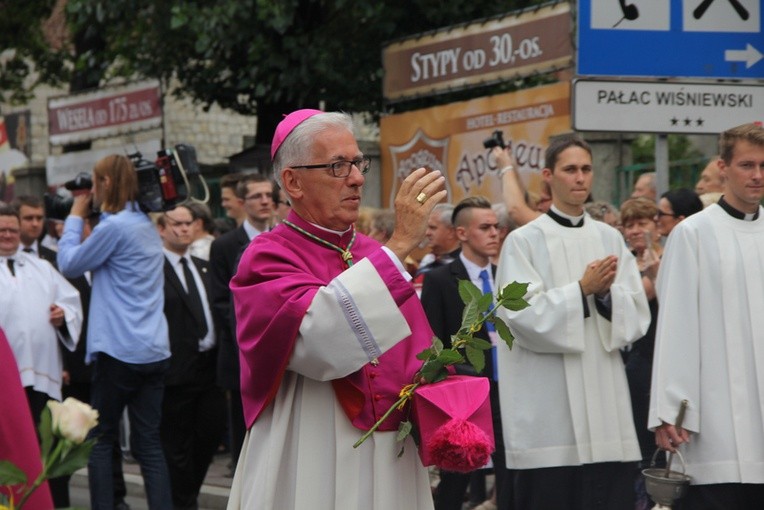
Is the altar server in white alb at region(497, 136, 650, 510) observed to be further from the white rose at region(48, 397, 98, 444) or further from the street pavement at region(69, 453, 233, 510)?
the white rose at region(48, 397, 98, 444)

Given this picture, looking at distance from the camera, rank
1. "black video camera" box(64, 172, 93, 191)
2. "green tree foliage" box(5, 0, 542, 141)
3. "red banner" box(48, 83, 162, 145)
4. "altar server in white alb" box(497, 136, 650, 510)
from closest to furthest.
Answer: "altar server in white alb" box(497, 136, 650, 510), "black video camera" box(64, 172, 93, 191), "green tree foliage" box(5, 0, 542, 141), "red banner" box(48, 83, 162, 145)

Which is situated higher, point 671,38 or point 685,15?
point 685,15

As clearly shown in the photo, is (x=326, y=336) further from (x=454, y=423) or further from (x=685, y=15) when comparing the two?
(x=685, y=15)

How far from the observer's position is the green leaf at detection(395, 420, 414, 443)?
13.4 feet

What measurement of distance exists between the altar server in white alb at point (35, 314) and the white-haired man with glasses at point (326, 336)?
14.2ft

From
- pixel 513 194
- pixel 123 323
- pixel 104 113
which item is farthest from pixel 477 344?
pixel 104 113

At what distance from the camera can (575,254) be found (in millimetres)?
6840

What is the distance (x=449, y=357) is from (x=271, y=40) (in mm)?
11952

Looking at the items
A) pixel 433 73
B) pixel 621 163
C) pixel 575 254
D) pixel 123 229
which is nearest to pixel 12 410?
pixel 575 254

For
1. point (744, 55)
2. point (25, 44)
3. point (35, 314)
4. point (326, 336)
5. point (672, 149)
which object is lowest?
point (35, 314)

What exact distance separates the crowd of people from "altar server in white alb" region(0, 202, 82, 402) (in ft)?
0.05

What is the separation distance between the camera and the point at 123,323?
838 cm

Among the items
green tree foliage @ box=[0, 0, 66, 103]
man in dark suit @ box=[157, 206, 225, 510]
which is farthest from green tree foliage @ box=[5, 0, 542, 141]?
man in dark suit @ box=[157, 206, 225, 510]

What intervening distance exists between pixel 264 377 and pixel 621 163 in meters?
8.39
